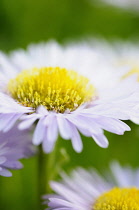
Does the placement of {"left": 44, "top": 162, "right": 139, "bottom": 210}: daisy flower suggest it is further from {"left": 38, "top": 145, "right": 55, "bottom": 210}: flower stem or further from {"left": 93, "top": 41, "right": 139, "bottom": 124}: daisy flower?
{"left": 93, "top": 41, "right": 139, "bottom": 124}: daisy flower

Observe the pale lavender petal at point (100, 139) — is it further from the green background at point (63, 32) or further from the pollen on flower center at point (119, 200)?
the green background at point (63, 32)

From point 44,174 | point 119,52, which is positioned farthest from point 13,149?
point 119,52

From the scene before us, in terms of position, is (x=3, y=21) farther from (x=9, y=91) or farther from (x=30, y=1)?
(x=9, y=91)

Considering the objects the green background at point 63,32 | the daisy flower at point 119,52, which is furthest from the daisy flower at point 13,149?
the daisy flower at point 119,52

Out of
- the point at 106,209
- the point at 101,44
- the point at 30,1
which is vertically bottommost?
the point at 106,209

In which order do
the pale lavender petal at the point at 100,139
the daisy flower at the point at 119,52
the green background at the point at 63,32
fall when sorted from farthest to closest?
the daisy flower at the point at 119,52
the green background at the point at 63,32
the pale lavender petal at the point at 100,139

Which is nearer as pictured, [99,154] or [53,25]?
[99,154]

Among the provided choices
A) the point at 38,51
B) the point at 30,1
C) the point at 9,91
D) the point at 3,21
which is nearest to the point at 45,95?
the point at 9,91
